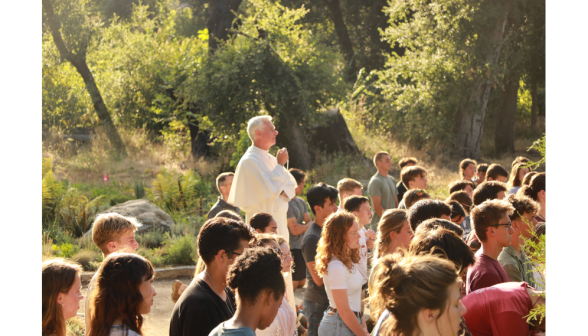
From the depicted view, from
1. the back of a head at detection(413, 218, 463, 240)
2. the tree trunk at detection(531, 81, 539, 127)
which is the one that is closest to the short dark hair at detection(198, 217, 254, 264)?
the back of a head at detection(413, 218, 463, 240)

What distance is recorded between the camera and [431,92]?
59.8ft

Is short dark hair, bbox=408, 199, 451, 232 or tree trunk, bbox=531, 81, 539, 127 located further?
tree trunk, bbox=531, 81, 539, 127

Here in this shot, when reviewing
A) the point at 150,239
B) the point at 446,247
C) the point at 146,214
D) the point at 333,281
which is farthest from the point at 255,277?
the point at 146,214

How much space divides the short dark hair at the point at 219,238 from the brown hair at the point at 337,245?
925 mm

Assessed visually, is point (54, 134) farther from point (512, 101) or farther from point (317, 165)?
point (512, 101)

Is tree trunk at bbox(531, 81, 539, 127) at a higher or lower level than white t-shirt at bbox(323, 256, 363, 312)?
higher

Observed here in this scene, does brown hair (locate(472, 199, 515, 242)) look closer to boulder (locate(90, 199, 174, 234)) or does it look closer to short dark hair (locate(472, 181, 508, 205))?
short dark hair (locate(472, 181, 508, 205))

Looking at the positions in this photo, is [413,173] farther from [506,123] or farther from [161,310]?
[506,123]

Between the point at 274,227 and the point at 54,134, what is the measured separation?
17557 mm

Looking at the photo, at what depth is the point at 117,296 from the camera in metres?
2.75

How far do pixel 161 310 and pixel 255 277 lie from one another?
15.8 ft

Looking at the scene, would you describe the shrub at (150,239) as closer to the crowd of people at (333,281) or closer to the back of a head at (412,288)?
the crowd of people at (333,281)

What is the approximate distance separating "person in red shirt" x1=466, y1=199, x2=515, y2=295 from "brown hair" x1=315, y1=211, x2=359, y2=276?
34.0 inches

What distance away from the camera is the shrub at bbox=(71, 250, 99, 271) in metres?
8.50
